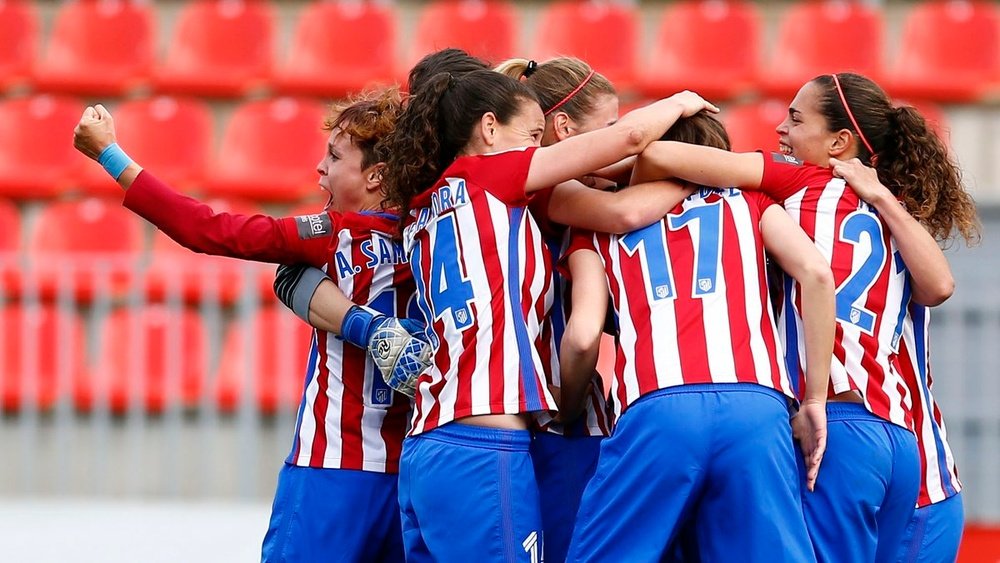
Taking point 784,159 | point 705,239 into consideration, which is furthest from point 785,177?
point 705,239

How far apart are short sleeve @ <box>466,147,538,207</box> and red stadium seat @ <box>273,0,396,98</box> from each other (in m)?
4.92

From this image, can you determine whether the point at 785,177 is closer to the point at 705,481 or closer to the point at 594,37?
the point at 705,481

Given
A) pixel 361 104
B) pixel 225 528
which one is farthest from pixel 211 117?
pixel 361 104

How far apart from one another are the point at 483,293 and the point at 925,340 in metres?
1.08

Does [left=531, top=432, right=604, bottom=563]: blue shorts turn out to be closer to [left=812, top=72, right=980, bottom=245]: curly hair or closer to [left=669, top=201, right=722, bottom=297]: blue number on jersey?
[left=669, top=201, right=722, bottom=297]: blue number on jersey

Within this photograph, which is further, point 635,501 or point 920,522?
point 920,522

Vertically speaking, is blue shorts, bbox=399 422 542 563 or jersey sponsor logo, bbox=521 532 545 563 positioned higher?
blue shorts, bbox=399 422 542 563

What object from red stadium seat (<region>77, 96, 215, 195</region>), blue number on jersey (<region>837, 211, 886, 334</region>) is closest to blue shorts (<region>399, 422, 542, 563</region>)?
blue number on jersey (<region>837, 211, 886, 334</region>)

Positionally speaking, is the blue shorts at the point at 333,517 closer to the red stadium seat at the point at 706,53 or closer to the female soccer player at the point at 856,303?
the female soccer player at the point at 856,303

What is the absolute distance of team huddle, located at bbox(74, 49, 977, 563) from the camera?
265 centimetres

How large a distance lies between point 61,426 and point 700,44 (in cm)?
433

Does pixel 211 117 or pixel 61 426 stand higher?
pixel 211 117

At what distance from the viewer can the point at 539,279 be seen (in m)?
2.82

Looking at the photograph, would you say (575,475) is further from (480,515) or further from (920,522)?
(920,522)
